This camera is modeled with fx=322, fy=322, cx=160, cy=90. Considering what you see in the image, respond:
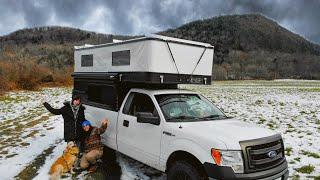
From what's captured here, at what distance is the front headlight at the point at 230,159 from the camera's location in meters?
4.61

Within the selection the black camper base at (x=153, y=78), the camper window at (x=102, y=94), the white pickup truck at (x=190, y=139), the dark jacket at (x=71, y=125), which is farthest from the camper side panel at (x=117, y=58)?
Result: the dark jacket at (x=71, y=125)

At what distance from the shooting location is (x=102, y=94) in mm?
7809

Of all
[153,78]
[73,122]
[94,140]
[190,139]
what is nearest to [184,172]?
[190,139]

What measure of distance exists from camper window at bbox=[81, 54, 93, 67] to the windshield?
9.67 feet

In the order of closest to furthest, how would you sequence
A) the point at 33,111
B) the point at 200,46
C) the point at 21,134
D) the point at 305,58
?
1. the point at 200,46
2. the point at 21,134
3. the point at 33,111
4. the point at 305,58

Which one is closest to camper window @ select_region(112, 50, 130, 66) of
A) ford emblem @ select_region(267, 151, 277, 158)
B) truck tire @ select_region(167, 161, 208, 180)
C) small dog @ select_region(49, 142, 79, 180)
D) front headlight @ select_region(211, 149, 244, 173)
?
small dog @ select_region(49, 142, 79, 180)

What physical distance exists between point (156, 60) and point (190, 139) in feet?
6.26

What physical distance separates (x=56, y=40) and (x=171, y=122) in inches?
7536

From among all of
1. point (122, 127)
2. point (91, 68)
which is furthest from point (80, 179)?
point (91, 68)

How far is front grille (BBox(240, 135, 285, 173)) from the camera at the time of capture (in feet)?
15.3

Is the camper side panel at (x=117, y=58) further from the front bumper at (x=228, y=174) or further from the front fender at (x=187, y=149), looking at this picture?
the front bumper at (x=228, y=174)

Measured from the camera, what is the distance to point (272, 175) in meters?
4.85

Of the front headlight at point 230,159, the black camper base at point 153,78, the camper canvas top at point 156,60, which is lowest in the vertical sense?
the front headlight at point 230,159

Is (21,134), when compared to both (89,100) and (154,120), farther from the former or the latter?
(154,120)
